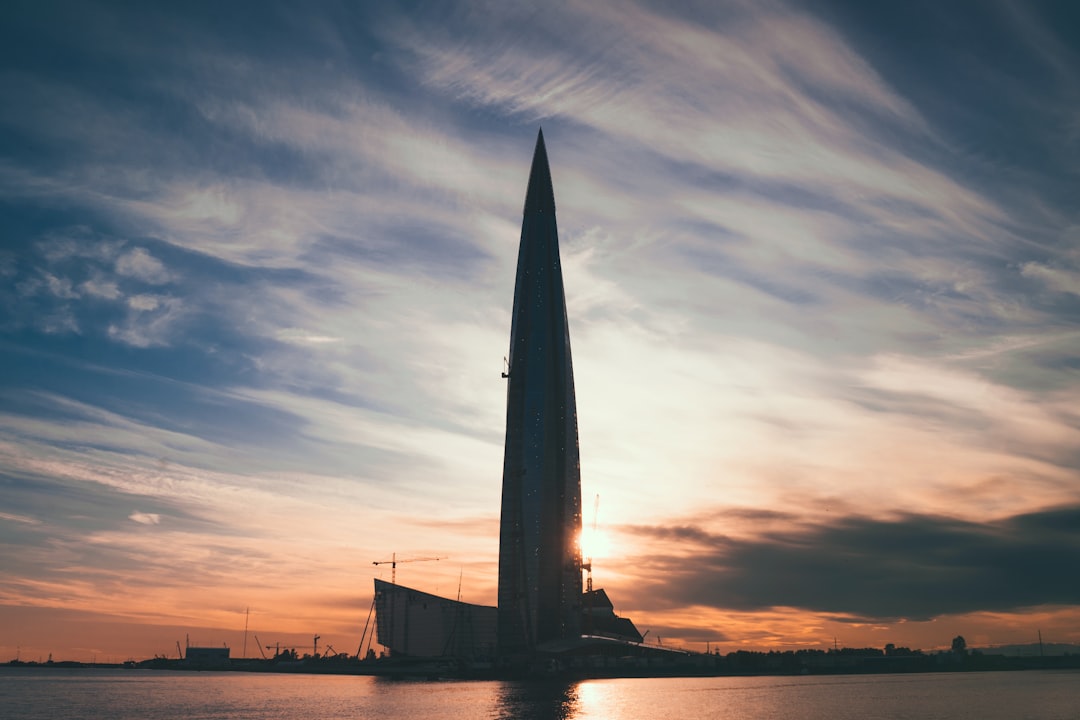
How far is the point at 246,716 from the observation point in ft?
417

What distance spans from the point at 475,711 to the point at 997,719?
67434 mm

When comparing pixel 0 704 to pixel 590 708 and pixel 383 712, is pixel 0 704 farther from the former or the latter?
pixel 590 708

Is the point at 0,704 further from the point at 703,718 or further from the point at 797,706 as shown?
the point at 797,706

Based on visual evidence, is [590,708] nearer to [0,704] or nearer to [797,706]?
[797,706]

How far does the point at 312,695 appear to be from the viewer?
18200 cm

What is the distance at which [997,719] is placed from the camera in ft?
399

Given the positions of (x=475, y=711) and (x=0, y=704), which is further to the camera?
(x=0, y=704)

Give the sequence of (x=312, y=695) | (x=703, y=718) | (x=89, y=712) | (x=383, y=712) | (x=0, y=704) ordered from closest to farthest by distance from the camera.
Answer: (x=703, y=718), (x=383, y=712), (x=89, y=712), (x=0, y=704), (x=312, y=695)

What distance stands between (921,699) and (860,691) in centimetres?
3018

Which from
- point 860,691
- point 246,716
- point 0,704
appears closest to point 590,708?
point 246,716

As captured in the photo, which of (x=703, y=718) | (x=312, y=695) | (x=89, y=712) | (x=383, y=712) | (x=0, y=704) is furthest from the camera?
(x=312, y=695)

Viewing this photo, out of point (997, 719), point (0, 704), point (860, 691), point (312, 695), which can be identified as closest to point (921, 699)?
point (860, 691)

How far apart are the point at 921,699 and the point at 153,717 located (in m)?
125

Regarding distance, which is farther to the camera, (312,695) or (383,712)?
(312,695)
